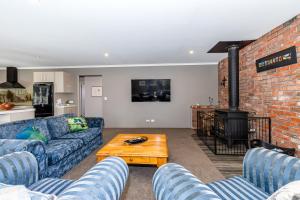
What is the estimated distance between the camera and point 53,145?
2658 mm

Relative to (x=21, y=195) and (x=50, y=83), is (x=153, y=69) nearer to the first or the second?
(x=50, y=83)

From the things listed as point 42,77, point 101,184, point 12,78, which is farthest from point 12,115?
point 101,184

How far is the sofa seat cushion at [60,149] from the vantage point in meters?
2.27

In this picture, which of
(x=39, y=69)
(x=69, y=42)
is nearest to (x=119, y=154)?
(x=69, y=42)

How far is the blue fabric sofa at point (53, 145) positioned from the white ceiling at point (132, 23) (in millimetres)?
1651

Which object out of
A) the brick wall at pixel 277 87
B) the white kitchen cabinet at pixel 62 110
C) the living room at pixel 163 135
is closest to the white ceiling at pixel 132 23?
the living room at pixel 163 135

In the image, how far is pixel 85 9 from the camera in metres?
2.32

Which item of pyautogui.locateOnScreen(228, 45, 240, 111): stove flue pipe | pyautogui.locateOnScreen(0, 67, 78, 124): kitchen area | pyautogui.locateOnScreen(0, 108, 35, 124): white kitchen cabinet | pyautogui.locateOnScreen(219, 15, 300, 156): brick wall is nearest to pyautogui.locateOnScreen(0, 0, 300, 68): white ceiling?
pyautogui.locateOnScreen(219, 15, 300, 156): brick wall

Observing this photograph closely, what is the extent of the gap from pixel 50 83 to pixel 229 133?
5.93 meters

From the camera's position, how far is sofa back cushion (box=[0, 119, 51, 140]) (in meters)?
2.36

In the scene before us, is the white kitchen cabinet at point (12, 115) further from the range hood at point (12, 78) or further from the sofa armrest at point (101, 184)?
the sofa armrest at point (101, 184)

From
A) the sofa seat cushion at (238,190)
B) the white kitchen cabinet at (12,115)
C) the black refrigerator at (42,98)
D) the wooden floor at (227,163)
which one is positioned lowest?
the wooden floor at (227,163)

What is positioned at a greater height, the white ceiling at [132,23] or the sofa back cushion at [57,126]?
the white ceiling at [132,23]

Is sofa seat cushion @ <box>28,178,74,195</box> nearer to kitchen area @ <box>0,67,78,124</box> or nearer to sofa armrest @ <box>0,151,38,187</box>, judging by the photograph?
sofa armrest @ <box>0,151,38,187</box>
